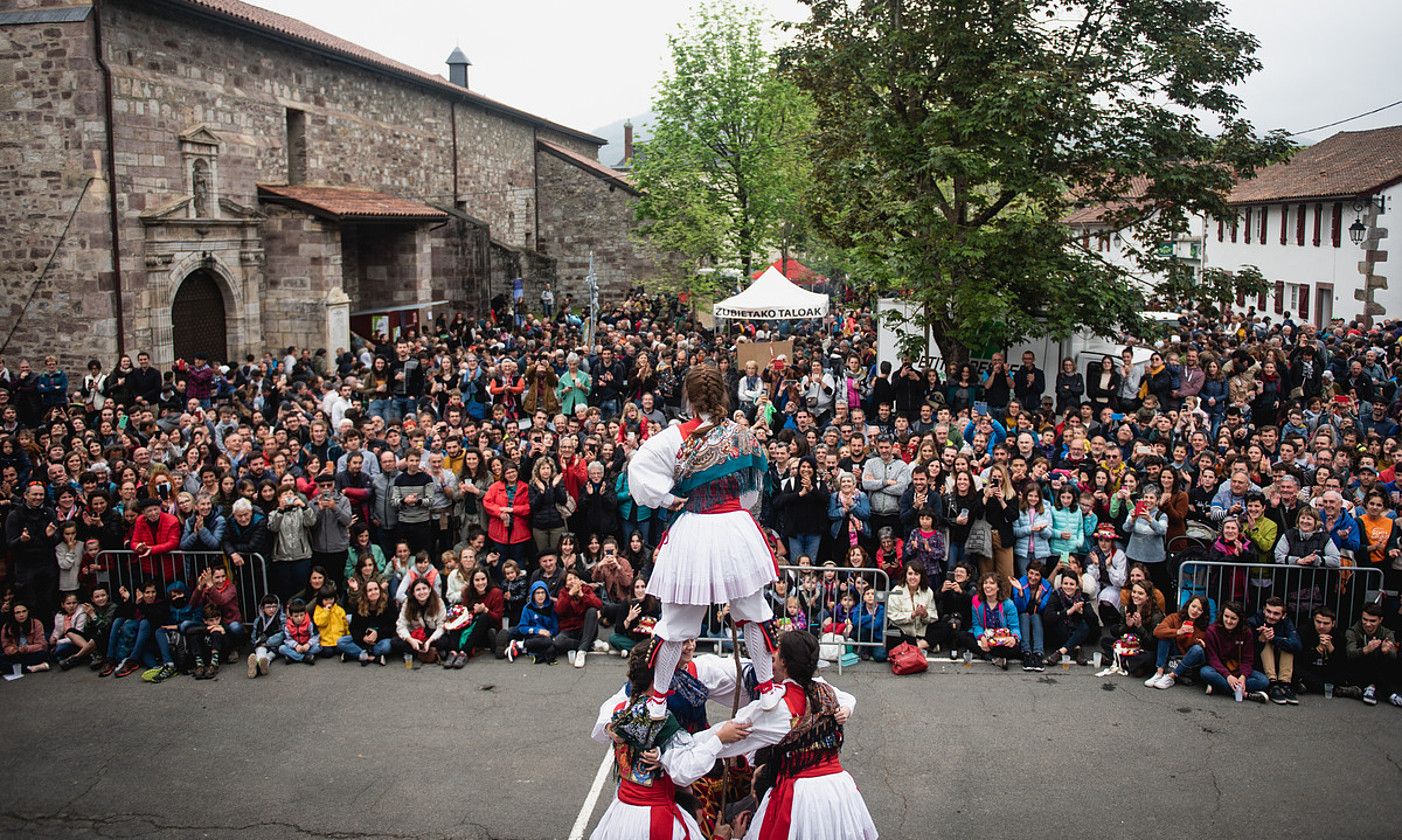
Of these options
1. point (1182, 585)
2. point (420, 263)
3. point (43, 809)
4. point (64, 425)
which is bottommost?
point (43, 809)

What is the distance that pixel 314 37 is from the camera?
25.4 m

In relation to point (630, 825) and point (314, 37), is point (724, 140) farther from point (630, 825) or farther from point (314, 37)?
point (630, 825)

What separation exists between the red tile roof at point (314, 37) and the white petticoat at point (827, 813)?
19.2 metres

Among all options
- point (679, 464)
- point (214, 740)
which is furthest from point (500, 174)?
point (679, 464)

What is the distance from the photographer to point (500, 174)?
37344 millimetres

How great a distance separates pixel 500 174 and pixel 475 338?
13581 mm

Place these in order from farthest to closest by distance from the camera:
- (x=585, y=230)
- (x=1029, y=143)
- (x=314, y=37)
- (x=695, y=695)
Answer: (x=585, y=230) < (x=314, y=37) < (x=1029, y=143) < (x=695, y=695)

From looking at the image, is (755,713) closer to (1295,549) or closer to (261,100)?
(1295,549)

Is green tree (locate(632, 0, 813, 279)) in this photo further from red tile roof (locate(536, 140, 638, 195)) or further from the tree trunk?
the tree trunk

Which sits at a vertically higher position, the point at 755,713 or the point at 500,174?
the point at 500,174

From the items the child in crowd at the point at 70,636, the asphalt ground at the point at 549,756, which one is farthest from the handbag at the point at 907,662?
the child in crowd at the point at 70,636

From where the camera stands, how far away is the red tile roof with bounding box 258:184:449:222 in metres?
21.9

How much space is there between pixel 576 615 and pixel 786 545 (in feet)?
6.89

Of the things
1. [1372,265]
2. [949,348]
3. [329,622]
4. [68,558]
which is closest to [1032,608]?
[329,622]
